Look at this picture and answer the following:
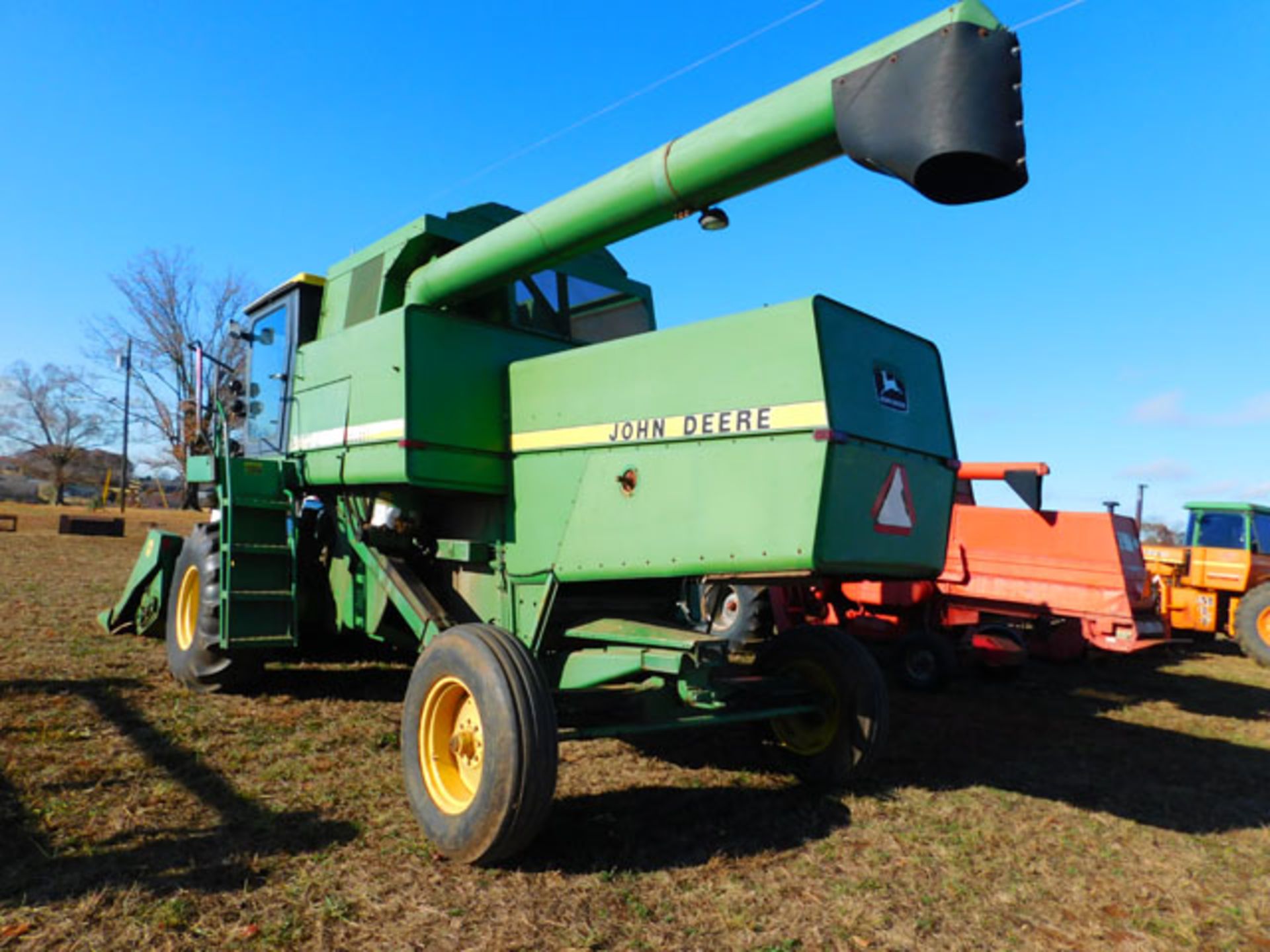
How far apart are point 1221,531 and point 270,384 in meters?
13.8

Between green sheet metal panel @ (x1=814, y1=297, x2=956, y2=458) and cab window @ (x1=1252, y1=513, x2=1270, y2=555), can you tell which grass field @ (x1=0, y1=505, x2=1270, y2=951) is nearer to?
green sheet metal panel @ (x1=814, y1=297, x2=956, y2=458)

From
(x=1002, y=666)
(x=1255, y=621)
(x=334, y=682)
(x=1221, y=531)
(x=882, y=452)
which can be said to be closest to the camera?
(x=882, y=452)

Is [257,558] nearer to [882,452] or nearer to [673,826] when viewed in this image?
[673,826]

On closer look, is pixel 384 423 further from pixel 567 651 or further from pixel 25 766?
pixel 25 766

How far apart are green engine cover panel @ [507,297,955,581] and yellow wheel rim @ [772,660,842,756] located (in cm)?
117

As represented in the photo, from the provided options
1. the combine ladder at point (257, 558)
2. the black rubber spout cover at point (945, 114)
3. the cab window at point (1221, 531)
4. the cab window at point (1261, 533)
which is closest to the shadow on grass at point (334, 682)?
the combine ladder at point (257, 558)

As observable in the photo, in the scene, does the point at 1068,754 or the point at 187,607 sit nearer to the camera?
the point at 1068,754

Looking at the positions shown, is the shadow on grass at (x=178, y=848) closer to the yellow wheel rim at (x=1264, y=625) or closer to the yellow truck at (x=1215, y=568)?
the yellow truck at (x=1215, y=568)

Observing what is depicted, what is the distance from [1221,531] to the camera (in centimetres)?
1319

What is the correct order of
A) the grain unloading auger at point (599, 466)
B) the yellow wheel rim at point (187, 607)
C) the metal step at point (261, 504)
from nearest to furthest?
the grain unloading auger at point (599, 466) < the metal step at point (261, 504) < the yellow wheel rim at point (187, 607)

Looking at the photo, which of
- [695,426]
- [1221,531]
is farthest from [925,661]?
[1221,531]

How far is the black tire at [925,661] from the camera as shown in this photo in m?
8.33

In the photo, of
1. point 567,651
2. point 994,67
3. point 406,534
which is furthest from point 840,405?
point 406,534

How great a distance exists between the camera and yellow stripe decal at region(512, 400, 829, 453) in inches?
137
